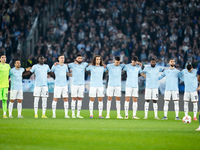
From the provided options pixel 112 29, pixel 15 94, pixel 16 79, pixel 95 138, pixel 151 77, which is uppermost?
pixel 112 29

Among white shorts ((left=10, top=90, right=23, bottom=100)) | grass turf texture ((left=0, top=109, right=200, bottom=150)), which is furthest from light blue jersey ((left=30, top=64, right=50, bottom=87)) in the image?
grass turf texture ((left=0, top=109, right=200, bottom=150))

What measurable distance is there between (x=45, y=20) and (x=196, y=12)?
34.5 ft

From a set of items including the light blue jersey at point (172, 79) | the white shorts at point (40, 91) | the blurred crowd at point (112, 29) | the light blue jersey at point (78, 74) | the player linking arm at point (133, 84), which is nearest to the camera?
the white shorts at point (40, 91)

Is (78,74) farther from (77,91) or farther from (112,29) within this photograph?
(112,29)

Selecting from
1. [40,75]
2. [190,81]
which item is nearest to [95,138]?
[40,75]

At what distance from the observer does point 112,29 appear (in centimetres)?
2823

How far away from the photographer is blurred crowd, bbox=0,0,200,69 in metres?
26.2

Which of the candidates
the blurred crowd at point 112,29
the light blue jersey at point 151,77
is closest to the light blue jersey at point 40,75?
the light blue jersey at point 151,77

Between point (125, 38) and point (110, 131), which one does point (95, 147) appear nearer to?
point (110, 131)

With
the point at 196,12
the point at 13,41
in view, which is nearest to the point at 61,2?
the point at 13,41

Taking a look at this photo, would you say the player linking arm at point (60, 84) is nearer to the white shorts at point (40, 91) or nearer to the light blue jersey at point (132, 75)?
the white shorts at point (40, 91)

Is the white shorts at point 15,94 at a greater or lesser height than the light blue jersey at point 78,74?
lesser

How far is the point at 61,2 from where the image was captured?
29.9 meters

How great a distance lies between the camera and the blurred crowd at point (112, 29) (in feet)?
86.1
